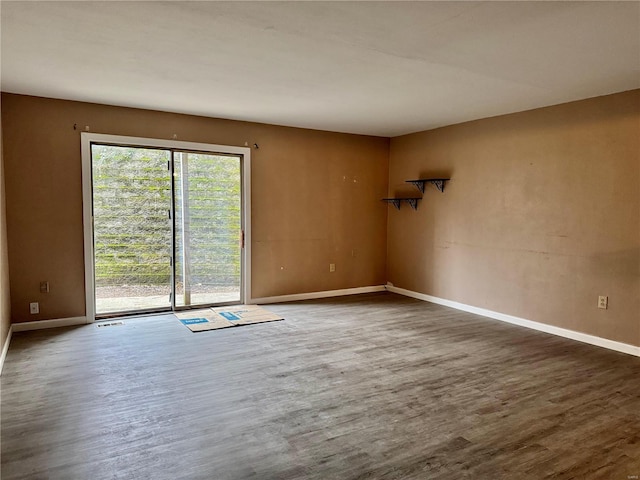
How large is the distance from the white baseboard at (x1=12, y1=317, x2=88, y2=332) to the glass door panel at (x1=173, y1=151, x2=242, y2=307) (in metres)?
1.05

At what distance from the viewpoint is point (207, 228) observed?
5203 millimetres

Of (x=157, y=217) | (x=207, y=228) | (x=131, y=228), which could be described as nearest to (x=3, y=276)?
(x=131, y=228)

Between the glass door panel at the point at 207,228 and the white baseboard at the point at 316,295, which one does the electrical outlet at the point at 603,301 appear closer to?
the white baseboard at the point at 316,295

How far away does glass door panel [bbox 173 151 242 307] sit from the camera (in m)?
5.03

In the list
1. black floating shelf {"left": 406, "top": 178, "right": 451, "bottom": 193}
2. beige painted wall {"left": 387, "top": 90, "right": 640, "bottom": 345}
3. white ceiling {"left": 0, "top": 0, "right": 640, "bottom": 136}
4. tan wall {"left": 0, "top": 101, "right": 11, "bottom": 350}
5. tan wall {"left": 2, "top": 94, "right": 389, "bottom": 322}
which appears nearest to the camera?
white ceiling {"left": 0, "top": 0, "right": 640, "bottom": 136}

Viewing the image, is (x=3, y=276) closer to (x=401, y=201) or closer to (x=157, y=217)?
(x=157, y=217)

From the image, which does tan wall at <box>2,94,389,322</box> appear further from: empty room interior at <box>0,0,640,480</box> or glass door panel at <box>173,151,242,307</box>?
glass door panel at <box>173,151,242,307</box>

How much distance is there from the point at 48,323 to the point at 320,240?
3375 millimetres

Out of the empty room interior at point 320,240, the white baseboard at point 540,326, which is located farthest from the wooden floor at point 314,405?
the white baseboard at point 540,326

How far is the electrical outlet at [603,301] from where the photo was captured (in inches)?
156

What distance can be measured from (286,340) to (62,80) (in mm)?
3027

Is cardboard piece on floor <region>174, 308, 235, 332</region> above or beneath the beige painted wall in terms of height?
beneath

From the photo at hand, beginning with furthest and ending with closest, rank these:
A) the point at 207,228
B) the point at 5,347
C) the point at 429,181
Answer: the point at 429,181
the point at 207,228
the point at 5,347

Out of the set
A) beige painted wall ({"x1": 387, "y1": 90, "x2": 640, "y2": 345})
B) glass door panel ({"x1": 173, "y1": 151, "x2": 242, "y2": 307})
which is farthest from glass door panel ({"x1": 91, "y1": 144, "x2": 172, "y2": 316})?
beige painted wall ({"x1": 387, "y1": 90, "x2": 640, "y2": 345})
